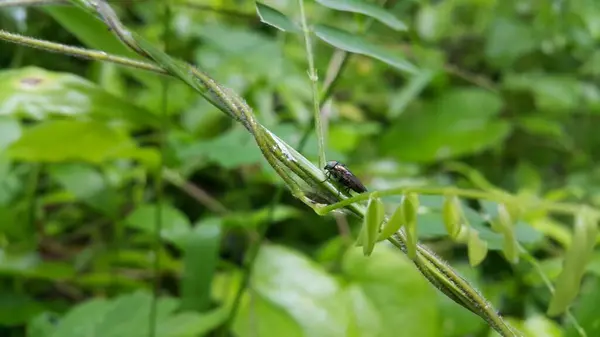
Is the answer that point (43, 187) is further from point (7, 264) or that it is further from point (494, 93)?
point (494, 93)

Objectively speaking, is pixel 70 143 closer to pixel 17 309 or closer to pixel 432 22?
pixel 17 309

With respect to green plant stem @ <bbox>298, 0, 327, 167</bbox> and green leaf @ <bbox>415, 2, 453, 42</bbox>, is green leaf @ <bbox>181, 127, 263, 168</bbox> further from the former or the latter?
green leaf @ <bbox>415, 2, 453, 42</bbox>

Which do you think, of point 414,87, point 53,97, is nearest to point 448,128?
point 414,87

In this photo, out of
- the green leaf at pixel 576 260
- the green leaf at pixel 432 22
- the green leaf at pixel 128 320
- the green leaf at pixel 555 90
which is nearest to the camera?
the green leaf at pixel 576 260

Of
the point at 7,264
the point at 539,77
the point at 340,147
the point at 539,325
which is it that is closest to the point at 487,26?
the point at 539,77

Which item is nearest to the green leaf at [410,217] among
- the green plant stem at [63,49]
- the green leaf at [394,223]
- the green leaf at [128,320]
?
the green leaf at [394,223]

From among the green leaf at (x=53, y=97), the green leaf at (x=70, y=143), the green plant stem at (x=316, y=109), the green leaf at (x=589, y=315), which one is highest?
the green plant stem at (x=316, y=109)

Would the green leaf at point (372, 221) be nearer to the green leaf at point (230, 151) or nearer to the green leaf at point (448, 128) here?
the green leaf at point (230, 151)
